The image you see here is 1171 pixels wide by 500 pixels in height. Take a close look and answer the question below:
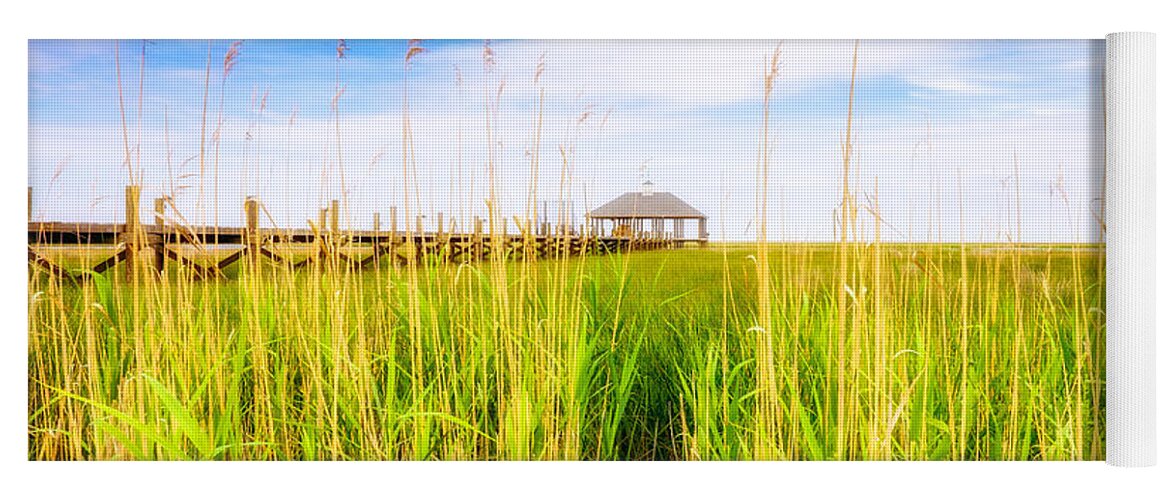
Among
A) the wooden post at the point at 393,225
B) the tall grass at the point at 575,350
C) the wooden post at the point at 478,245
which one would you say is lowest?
the tall grass at the point at 575,350

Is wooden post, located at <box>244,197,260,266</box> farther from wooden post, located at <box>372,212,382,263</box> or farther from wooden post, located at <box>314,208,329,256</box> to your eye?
wooden post, located at <box>372,212,382,263</box>

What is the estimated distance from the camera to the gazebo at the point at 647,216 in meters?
3.37

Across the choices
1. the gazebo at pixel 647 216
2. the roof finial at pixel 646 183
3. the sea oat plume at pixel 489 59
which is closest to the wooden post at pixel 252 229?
the sea oat plume at pixel 489 59

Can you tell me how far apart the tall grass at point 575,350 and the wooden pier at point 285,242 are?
1.0 inches

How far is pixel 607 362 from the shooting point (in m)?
3.42

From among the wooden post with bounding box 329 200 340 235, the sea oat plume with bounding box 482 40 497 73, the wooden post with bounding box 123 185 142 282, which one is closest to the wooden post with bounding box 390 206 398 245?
the wooden post with bounding box 329 200 340 235

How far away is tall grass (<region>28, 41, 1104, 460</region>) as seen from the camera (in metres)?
3.38

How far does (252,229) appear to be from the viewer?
3418mm

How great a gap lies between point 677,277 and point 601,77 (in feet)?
2.48

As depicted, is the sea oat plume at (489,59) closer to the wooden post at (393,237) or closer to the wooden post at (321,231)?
the wooden post at (393,237)

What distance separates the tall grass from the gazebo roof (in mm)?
149

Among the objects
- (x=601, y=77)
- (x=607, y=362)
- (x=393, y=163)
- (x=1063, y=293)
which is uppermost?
(x=601, y=77)

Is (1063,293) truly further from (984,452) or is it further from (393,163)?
(393,163)
